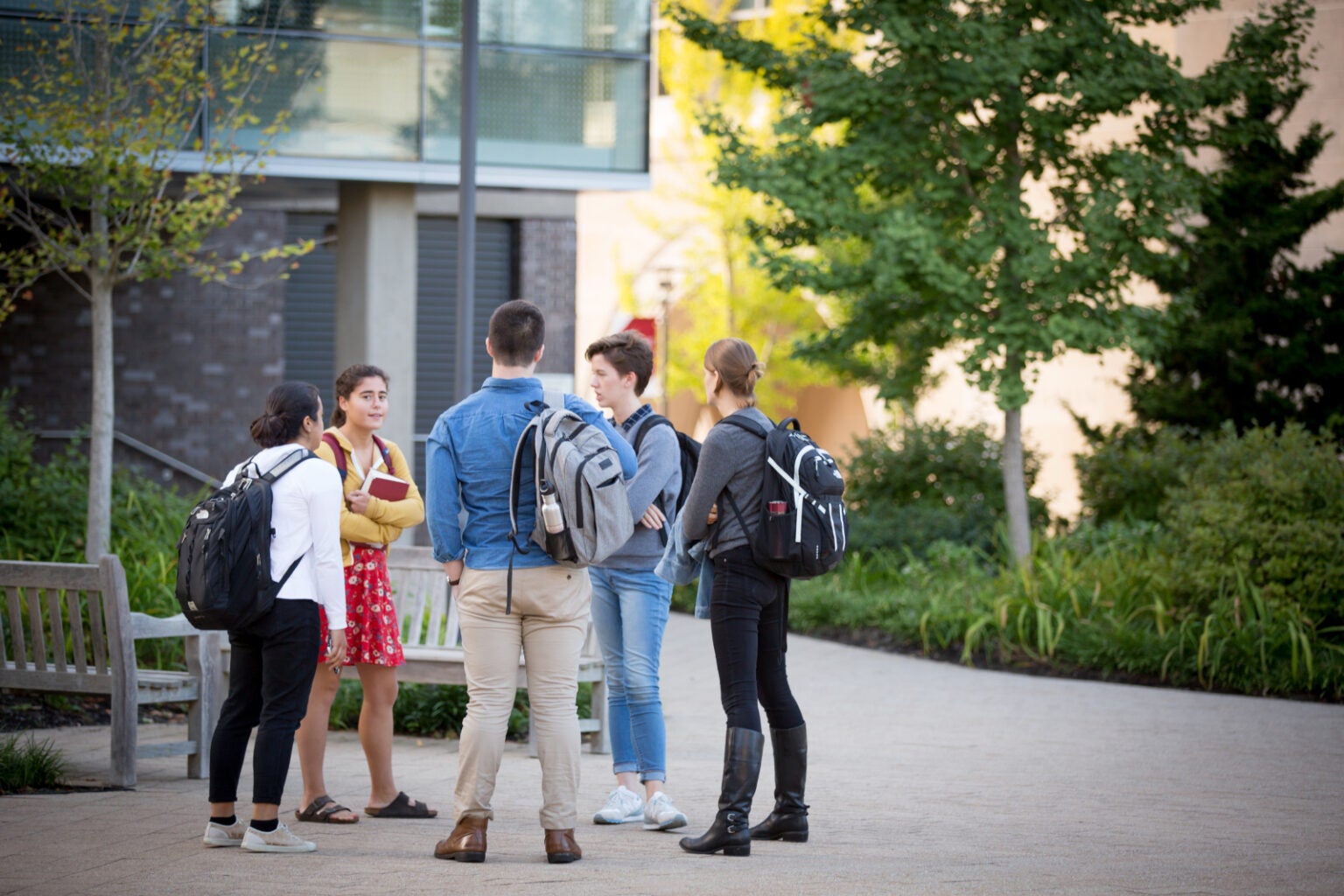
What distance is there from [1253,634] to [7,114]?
920 cm

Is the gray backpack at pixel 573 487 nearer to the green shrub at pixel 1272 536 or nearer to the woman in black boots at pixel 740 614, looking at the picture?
the woman in black boots at pixel 740 614

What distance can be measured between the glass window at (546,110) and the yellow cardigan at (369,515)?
27.5 feet

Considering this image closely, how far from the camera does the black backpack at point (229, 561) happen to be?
17.6 feet

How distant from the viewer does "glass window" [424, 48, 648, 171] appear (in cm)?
1430

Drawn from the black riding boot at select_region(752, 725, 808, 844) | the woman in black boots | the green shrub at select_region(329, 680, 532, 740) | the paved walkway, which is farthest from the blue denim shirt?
the green shrub at select_region(329, 680, 532, 740)

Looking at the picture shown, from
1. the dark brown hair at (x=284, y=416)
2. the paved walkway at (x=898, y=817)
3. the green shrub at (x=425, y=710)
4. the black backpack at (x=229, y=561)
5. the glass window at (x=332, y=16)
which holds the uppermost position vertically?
the glass window at (x=332, y=16)

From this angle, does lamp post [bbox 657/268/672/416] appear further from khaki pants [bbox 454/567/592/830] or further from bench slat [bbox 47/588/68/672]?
khaki pants [bbox 454/567/592/830]

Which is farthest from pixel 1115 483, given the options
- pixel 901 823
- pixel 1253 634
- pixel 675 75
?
pixel 675 75

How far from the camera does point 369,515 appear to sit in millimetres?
6340

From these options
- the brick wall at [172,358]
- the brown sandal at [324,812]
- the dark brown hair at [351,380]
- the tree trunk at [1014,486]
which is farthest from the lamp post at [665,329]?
the brown sandal at [324,812]

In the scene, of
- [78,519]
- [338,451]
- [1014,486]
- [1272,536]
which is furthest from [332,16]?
[1272,536]

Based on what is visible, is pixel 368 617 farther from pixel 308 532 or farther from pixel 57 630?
pixel 57 630

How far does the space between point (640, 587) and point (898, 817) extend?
1513 mm

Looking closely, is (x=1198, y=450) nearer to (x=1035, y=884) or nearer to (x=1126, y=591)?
(x=1126, y=591)
